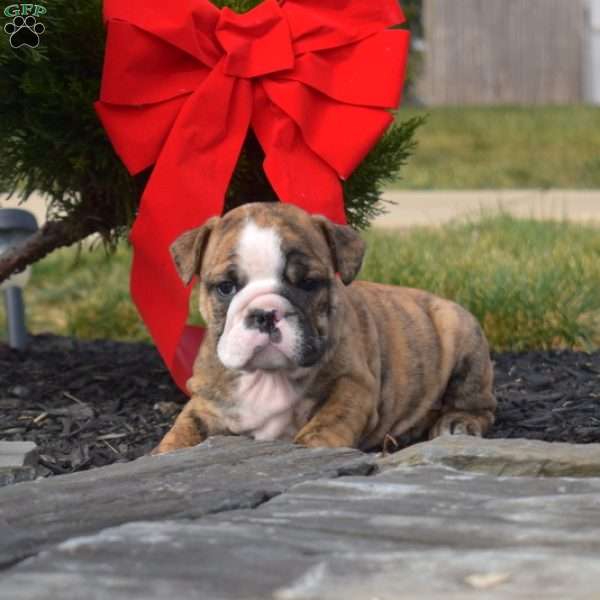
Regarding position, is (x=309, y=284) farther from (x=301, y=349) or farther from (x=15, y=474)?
(x=15, y=474)

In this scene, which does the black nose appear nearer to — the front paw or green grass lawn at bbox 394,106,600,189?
the front paw

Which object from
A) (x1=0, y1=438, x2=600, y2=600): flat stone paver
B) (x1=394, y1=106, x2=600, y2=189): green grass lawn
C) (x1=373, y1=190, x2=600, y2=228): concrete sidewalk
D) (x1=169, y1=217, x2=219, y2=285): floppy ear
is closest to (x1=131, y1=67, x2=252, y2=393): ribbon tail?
(x1=169, y1=217, x2=219, y2=285): floppy ear

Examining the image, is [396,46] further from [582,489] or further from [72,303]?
[72,303]

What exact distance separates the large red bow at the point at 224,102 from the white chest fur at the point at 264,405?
1.86 feet

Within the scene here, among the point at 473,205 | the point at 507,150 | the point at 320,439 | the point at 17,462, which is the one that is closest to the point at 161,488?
the point at 17,462

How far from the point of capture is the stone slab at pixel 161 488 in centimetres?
259

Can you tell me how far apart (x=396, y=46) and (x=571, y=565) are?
8.90 ft

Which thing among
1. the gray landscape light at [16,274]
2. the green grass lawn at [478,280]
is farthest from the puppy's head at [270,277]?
the green grass lawn at [478,280]

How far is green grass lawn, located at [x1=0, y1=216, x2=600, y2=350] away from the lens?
6.07m

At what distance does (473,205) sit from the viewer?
34.8 feet

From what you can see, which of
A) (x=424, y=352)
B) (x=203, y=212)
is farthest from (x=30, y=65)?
(x=424, y=352)

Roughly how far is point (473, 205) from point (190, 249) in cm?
659

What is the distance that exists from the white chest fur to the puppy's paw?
0.69 m

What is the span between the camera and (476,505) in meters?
2.70
